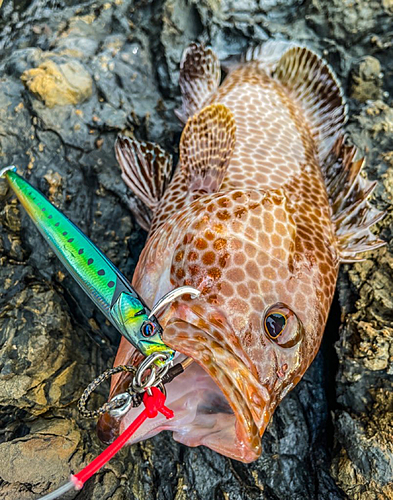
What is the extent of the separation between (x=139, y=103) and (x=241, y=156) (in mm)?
1468

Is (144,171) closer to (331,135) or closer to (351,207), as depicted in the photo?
(351,207)

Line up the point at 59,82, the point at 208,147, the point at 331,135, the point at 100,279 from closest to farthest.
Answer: the point at 100,279 < the point at 208,147 < the point at 59,82 < the point at 331,135

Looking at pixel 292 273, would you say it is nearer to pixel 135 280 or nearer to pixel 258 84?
pixel 135 280

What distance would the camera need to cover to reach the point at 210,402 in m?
2.51

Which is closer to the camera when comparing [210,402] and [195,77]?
[210,402]

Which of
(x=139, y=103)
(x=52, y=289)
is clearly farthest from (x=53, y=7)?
(x=52, y=289)

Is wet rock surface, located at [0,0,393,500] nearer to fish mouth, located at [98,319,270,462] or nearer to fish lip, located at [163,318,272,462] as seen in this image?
fish mouth, located at [98,319,270,462]

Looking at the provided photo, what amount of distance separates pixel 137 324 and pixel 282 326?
80 centimetres

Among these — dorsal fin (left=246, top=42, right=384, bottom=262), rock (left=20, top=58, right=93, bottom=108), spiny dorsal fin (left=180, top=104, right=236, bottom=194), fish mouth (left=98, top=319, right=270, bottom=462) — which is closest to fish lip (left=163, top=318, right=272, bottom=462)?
fish mouth (left=98, top=319, right=270, bottom=462)

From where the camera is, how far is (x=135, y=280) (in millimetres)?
2758

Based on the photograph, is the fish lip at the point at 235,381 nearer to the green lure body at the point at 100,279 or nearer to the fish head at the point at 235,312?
the fish head at the point at 235,312

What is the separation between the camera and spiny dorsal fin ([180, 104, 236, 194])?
297cm

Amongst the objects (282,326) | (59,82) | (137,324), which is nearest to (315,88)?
(59,82)

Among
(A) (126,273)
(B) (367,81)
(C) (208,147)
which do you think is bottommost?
(A) (126,273)
